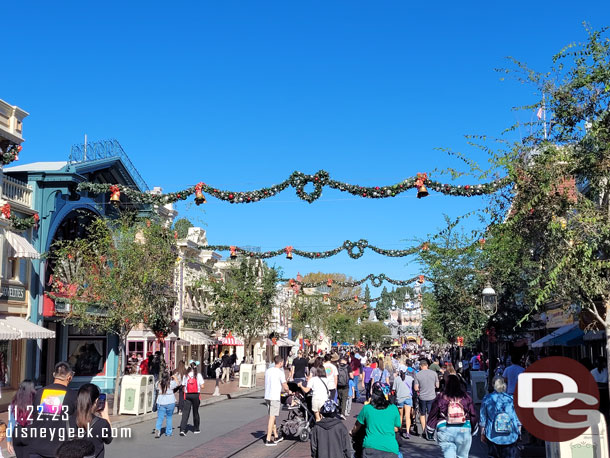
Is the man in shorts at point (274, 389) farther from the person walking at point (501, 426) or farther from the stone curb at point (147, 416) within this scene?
the person walking at point (501, 426)

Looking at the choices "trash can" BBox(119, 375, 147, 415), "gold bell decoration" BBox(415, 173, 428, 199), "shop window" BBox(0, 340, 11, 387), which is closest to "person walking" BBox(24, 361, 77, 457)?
"gold bell decoration" BBox(415, 173, 428, 199)

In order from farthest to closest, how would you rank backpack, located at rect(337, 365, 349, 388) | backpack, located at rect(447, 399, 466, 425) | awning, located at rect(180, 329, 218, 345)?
awning, located at rect(180, 329, 218, 345), backpack, located at rect(337, 365, 349, 388), backpack, located at rect(447, 399, 466, 425)

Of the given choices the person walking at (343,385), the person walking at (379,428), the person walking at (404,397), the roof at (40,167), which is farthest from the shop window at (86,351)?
the person walking at (379,428)

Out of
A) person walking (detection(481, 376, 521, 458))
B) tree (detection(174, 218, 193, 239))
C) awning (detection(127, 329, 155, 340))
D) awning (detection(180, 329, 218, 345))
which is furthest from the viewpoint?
tree (detection(174, 218, 193, 239))

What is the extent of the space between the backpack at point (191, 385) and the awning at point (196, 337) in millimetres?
30092

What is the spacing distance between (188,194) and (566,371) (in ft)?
39.6

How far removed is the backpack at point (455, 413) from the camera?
9633 millimetres

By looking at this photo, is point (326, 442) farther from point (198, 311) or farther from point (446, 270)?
point (198, 311)

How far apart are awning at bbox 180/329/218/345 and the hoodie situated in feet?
132

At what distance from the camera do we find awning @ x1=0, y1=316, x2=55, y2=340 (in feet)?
73.3

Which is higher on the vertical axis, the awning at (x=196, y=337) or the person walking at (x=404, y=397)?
the awning at (x=196, y=337)

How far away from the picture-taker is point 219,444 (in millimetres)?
15734

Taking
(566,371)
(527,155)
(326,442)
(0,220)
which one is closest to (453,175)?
(527,155)

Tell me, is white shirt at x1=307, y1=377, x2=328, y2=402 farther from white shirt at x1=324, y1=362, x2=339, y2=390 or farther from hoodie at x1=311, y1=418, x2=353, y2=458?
hoodie at x1=311, y1=418, x2=353, y2=458
